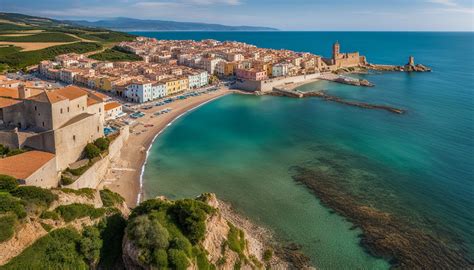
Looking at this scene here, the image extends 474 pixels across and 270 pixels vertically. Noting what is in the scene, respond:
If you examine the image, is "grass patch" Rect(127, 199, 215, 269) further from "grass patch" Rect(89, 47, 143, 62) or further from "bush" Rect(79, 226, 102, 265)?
"grass patch" Rect(89, 47, 143, 62)

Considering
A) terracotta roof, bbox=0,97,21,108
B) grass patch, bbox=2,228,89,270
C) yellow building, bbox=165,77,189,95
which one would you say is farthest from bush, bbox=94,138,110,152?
yellow building, bbox=165,77,189,95

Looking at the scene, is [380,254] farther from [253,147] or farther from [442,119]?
[442,119]

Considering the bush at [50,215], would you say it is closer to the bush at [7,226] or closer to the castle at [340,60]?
the bush at [7,226]

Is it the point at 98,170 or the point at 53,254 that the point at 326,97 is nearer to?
the point at 98,170

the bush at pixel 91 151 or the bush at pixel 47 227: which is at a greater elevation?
the bush at pixel 47 227

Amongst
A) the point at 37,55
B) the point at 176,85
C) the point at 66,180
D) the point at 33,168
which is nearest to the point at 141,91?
the point at 176,85

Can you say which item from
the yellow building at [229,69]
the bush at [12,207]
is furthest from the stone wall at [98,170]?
the yellow building at [229,69]
